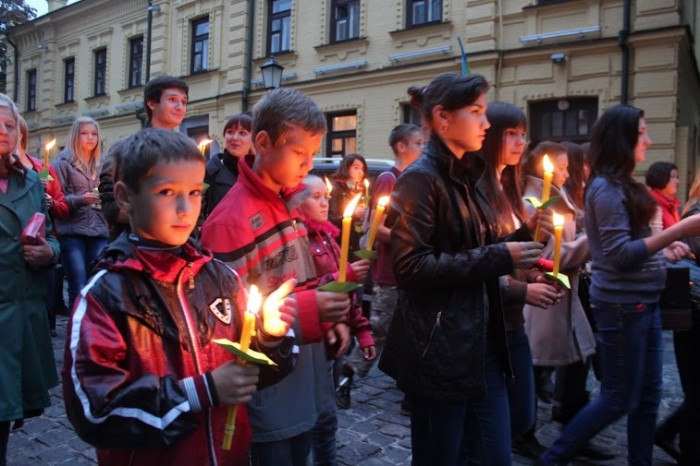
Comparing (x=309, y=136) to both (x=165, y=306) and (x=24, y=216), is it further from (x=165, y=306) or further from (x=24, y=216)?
(x=24, y=216)

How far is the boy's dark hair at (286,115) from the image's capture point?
2.24 m

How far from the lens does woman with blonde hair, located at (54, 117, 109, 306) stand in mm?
5441

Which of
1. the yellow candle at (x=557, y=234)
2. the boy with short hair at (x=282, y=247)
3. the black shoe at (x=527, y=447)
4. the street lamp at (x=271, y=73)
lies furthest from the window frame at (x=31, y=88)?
the yellow candle at (x=557, y=234)

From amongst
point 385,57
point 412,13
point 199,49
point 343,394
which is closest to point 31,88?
point 199,49

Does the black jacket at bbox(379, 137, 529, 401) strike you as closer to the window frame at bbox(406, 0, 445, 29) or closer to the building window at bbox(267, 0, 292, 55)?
the window frame at bbox(406, 0, 445, 29)

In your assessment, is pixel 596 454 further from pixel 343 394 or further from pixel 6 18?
pixel 6 18

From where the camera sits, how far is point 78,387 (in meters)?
Result: 1.47

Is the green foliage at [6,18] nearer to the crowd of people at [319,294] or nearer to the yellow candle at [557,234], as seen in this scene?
→ the crowd of people at [319,294]

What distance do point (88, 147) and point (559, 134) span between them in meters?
9.93

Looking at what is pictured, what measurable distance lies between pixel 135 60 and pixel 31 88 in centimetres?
840

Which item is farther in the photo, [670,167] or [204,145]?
[670,167]

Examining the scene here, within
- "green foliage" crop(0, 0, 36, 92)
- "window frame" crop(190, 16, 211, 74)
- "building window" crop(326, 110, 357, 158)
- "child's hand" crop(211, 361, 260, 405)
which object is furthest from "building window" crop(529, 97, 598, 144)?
"green foliage" crop(0, 0, 36, 92)

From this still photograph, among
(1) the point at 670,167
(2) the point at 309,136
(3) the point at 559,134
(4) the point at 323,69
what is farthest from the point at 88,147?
(4) the point at 323,69

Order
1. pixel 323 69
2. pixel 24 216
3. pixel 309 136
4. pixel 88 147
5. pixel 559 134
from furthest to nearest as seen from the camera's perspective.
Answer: pixel 323 69, pixel 559 134, pixel 88 147, pixel 24 216, pixel 309 136
